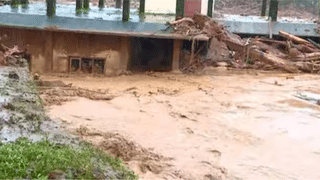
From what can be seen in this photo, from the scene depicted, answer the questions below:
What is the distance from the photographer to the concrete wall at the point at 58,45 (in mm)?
16172

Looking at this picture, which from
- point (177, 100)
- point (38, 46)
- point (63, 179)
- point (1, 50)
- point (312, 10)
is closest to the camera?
point (63, 179)

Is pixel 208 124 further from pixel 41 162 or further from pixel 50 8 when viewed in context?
pixel 50 8

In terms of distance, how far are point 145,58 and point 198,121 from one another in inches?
381

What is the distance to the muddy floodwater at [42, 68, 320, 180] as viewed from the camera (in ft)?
21.9

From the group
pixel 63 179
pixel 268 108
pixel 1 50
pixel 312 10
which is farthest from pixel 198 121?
pixel 312 10

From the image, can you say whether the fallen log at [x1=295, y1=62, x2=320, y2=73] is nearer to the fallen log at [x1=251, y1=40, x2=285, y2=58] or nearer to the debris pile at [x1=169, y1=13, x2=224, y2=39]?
the fallen log at [x1=251, y1=40, x2=285, y2=58]

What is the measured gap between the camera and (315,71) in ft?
54.7

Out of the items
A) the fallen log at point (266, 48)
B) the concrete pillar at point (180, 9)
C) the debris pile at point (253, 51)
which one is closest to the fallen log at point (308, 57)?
the debris pile at point (253, 51)

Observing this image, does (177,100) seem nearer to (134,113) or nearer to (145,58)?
(134,113)

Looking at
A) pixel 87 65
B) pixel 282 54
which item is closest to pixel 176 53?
pixel 87 65

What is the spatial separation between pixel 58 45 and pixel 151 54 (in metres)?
4.31

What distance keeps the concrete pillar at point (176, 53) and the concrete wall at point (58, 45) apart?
6.26ft

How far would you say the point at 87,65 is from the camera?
16.6 m

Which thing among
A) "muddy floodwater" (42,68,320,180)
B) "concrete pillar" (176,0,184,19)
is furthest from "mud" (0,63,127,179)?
"concrete pillar" (176,0,184,19)
